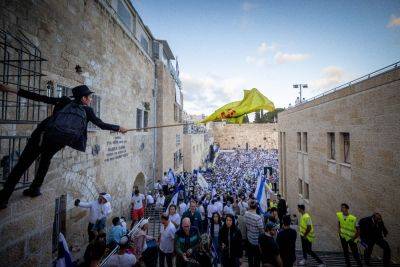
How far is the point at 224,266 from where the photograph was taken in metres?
5.42

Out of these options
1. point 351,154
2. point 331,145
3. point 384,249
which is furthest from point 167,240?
point 331,145

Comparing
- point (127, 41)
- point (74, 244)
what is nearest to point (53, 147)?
point (74, 244)

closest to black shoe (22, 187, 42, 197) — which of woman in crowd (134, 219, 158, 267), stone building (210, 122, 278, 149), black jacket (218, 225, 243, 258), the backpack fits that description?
the backpack

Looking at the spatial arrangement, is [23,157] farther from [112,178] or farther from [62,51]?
[112,178]

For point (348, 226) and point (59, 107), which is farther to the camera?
point (348, 226)

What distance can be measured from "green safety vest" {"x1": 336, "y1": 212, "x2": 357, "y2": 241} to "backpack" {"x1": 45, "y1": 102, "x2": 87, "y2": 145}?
22.2 ft

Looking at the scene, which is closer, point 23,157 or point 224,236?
point 23,157

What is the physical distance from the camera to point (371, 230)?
6.11 meters

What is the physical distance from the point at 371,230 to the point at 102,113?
28.8ft

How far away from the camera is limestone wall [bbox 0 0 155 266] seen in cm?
277

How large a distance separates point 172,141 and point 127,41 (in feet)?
30.9

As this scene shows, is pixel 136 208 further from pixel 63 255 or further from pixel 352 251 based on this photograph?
pixel 352 251

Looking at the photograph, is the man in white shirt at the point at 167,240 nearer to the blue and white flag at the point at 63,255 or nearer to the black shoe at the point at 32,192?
the blue and white flag at the point at 63,255

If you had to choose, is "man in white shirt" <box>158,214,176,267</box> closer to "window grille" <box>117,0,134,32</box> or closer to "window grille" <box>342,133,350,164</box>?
"window grille" <box>342,133,350,164</box>
